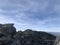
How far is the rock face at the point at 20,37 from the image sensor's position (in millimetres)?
83106

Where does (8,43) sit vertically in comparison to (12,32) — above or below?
below

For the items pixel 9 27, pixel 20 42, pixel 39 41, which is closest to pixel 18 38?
pixel 20 42

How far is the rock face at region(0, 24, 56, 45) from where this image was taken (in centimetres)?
8311

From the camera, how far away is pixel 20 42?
306 feet

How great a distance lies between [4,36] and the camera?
8262 centimetres

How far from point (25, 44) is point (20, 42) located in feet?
12.9

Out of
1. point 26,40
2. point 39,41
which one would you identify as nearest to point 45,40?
point 39,41

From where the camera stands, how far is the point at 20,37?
314 feet

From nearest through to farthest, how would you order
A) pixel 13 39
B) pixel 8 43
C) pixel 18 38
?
Answer: pixel 8 43, pixel 13 39, pixel 18 38

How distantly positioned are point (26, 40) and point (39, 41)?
487 inches

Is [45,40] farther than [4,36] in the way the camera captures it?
Yes

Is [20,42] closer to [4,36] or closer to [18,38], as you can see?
[18,38]

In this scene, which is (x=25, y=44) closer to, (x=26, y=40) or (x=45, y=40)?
(x=26, y=40)

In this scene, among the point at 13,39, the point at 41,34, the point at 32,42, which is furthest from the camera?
the point at 41,34
